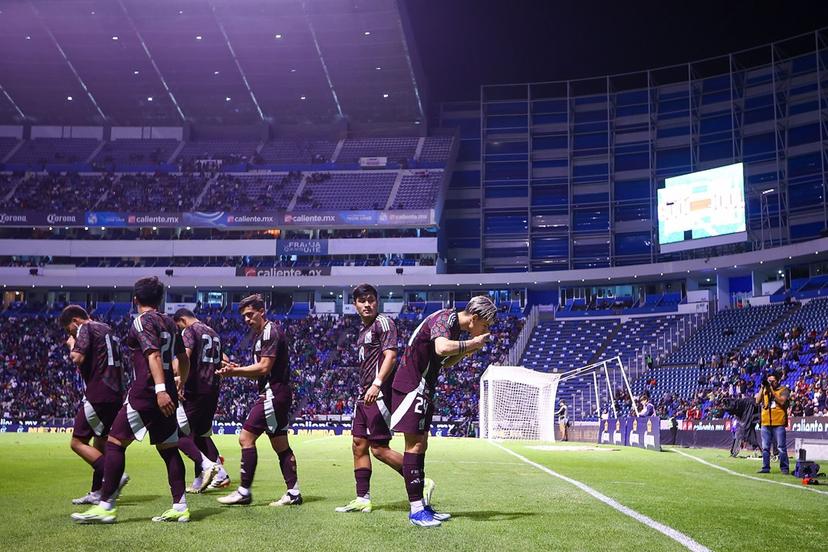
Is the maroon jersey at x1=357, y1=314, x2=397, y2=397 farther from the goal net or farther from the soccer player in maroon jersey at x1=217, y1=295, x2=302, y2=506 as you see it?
the goal net

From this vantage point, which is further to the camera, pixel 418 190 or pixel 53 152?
pixel 53 152

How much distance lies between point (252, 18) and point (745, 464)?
51.1 meters

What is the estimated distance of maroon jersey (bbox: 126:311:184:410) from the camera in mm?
8242

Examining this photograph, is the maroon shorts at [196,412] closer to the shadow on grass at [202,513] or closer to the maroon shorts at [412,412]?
the shadow on grass at [202,513]

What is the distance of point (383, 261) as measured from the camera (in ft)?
221

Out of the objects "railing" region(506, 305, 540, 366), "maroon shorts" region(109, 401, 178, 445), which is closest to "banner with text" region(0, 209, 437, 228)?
"railing" region(506, 305, 540, 366)

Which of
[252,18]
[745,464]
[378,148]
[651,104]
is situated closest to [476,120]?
[378,148]

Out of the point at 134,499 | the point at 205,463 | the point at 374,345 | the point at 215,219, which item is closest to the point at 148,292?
the point at 374,345

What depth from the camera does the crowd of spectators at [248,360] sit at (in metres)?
51.1

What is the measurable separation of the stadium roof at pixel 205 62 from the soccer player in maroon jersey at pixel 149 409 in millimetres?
54089

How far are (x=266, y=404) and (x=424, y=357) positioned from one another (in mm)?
2393

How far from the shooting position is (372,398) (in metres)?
8.80

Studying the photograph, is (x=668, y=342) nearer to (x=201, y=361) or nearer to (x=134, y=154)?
(x=134, y=154)

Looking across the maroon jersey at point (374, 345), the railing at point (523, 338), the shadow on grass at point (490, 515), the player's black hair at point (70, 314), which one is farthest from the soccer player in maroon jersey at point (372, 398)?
the railing at point (523, 338)
